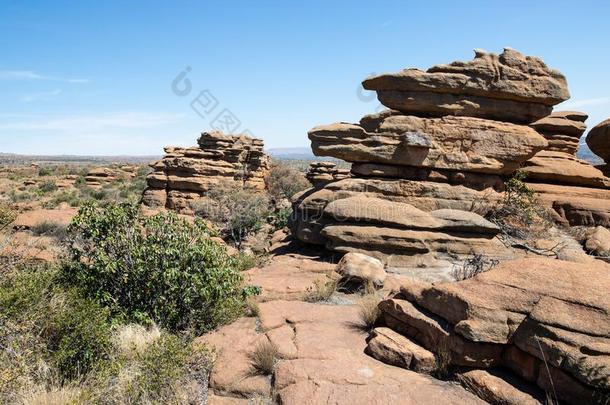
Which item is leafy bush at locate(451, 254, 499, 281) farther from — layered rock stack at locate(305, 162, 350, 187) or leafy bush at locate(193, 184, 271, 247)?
layered rock stack at locate(305, 162, 350, 187)

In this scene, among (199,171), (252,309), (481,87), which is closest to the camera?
(252,309)

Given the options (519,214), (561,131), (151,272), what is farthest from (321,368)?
(561,131)

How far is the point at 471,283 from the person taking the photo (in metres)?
5.27

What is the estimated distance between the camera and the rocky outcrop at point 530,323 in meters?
3.92

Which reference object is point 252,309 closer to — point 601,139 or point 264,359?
point 264,359

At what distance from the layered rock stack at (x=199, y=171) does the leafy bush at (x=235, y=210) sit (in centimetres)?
97

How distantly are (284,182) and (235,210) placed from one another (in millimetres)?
11205

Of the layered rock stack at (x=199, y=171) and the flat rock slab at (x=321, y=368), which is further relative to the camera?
the layered rock stack at (x=199, y=171)

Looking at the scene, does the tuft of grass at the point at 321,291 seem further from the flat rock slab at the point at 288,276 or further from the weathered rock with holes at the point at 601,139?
the weathered rock with holes at the point at 601,139

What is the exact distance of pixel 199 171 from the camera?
25844mm

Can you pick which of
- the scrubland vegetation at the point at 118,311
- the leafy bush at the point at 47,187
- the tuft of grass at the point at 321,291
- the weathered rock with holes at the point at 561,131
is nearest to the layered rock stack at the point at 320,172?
the weathered rock with holes at the point at 561,131

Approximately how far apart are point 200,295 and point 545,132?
50.7ft

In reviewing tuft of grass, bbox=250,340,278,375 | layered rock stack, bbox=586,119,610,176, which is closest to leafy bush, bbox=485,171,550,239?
layered rock stack, bbox=586,119,610,176

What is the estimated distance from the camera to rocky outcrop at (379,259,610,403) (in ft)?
12.9
